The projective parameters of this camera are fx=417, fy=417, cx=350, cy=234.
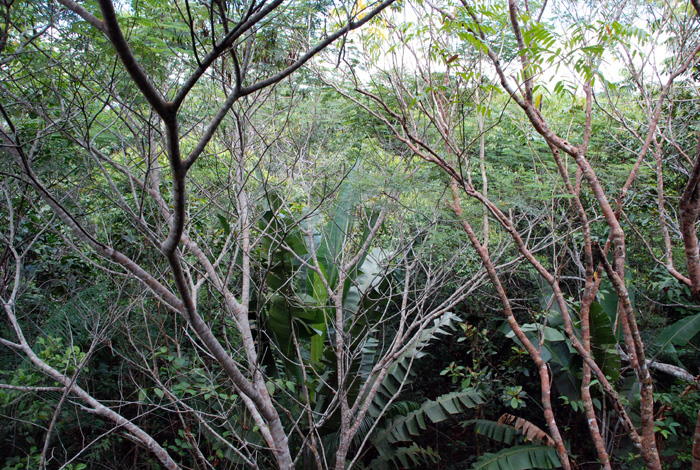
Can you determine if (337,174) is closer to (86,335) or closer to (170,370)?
(170,370)

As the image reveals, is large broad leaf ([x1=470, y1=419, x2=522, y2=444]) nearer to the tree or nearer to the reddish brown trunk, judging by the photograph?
the tree

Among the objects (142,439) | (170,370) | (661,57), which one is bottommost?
(142,439)

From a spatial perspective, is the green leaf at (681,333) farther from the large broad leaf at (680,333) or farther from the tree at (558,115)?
the tree at (558,115)

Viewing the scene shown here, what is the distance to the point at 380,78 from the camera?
14.1ft

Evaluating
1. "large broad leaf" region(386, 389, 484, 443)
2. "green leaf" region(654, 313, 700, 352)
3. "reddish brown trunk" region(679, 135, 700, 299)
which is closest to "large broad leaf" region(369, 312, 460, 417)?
"large broad leaf" region(386, 389, 484, 443)

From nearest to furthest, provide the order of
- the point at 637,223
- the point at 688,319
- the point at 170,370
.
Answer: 1. the point at 170,370
2. the point at 688,319
3. the point at 637,223

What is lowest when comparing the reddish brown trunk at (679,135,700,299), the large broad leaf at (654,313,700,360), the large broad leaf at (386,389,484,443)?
the large broad leaf at (386,389,484,443)

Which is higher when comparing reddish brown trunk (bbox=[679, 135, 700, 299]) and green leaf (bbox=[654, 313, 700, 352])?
green leaf (bbox=[654, 313, 700, 352])

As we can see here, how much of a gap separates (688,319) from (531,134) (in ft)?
8.66

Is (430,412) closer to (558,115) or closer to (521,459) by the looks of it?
(521,459)

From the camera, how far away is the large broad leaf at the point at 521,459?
3.95 meters

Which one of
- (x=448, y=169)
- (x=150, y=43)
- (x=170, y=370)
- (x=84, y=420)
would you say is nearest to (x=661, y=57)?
(x=448, y=169)

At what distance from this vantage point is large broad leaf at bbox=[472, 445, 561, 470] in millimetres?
3951

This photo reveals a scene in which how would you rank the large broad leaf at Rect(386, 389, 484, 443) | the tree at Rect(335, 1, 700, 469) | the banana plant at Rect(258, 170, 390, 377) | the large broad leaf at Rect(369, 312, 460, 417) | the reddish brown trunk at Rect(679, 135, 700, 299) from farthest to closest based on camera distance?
the large broad leaf at Rect(369, 312, 460, 417) < the large broad leaf at Rect(386, 389, 484, 443) < the banana plant at Rect(258, 170, 390, 377) < the tree at Rect(335, 1, 700, 469) < the reddish brown trunk at Rect(679, 135, 700, 299)
